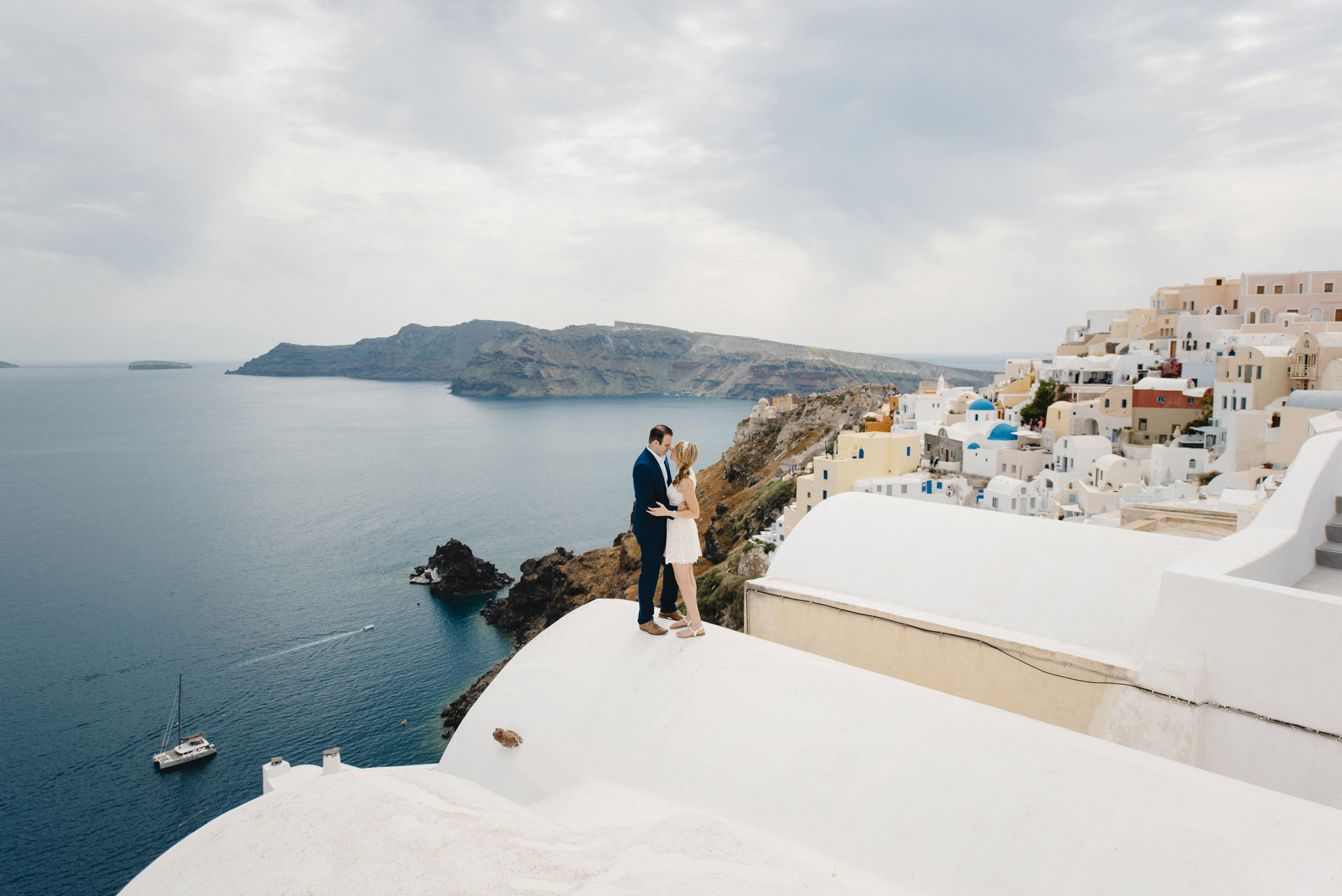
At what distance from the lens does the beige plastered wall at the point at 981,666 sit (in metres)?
4.66

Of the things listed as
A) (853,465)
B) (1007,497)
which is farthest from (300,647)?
(1007,497)

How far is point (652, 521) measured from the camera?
5461 mm

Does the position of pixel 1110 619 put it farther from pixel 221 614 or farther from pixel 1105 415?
pixel 221 614

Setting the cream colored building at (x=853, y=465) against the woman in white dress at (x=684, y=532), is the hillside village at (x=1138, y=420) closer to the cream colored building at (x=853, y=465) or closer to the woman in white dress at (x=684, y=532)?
the cream colored building at (x=853, y=465)

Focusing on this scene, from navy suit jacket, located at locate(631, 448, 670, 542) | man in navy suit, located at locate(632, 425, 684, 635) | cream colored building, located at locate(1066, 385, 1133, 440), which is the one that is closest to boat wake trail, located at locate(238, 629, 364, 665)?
man in navy suit, located at locate(632, 425, 684, 635)

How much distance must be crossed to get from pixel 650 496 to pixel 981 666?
3048 millimetres

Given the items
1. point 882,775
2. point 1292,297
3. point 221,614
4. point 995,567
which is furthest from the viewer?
point 1292,297

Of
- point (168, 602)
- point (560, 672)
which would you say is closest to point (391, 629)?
point (168, 602)

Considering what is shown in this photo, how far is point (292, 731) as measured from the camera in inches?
1076

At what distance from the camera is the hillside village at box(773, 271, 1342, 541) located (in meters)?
27.6

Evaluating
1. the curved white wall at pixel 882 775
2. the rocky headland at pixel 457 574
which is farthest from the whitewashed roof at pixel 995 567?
the rocky headland at pixel 457 574

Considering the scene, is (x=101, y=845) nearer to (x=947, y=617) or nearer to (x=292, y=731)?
(x=292, y=731)

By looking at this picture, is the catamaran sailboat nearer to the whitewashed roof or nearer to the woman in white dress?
the whitewashed roof

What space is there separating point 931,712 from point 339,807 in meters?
3.28
